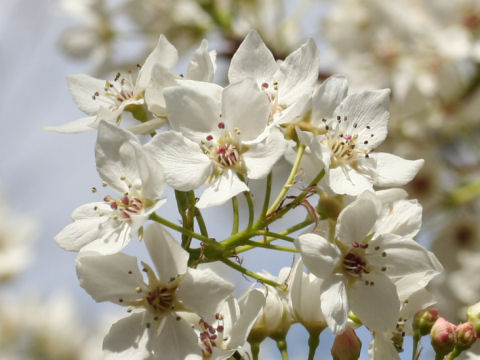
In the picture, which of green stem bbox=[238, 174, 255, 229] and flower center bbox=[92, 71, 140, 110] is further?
flower center bbox=[92, 71, 140, 110]

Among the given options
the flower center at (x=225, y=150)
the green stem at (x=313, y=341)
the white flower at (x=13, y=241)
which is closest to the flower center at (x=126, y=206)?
the flower center at (x=225, y=150)

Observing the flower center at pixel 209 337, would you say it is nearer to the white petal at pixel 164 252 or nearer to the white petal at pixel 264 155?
the white petal at pixel 164 252

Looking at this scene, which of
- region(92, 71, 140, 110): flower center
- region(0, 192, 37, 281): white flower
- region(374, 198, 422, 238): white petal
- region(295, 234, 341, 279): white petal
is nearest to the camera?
region(295, 234, 341, 279): white petal

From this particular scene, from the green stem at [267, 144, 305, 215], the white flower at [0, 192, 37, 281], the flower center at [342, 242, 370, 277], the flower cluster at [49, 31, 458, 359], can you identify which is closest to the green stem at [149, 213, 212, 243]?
the flower cluster at [49, 31, 458, 359]

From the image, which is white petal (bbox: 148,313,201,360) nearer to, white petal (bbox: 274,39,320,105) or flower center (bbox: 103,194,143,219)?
flower center (bbox: 103,194,143,219)

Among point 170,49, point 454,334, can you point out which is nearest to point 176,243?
point 170,49

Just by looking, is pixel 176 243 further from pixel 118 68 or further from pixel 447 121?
pixel 118 68
